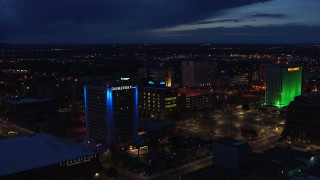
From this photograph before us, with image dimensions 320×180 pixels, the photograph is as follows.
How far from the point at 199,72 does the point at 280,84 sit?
48.6 m

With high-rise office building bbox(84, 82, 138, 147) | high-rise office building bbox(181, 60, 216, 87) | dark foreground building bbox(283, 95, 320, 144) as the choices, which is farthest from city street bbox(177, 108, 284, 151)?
high-rise office building bbox(181, 60, 216, 87)

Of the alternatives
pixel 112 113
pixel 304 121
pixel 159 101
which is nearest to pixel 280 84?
pixel 159 101

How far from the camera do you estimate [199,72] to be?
154125 millimetres

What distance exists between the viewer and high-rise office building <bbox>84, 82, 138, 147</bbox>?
7000 centimetres

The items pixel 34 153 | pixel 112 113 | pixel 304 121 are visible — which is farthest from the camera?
pixel 304 121

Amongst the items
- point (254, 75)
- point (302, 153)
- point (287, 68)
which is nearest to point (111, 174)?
point (302, 153)

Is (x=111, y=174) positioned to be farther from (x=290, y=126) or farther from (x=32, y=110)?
(x=32, y=110)

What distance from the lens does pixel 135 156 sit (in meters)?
66.1

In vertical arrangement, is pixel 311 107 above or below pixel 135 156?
above

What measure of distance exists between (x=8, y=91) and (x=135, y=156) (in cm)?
8849

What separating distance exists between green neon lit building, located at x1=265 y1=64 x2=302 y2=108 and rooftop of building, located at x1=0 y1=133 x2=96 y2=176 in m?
69.9

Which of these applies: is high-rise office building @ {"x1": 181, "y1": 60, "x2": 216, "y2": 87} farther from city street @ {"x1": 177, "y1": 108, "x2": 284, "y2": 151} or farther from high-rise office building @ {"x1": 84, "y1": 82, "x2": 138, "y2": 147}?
high-rise office building @ {"x1": 84, "y1": 82, "x2": 138, "y2": 147}

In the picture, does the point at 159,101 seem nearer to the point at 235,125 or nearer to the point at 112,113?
the point at 235,125

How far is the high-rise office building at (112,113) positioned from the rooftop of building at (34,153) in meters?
11.8
